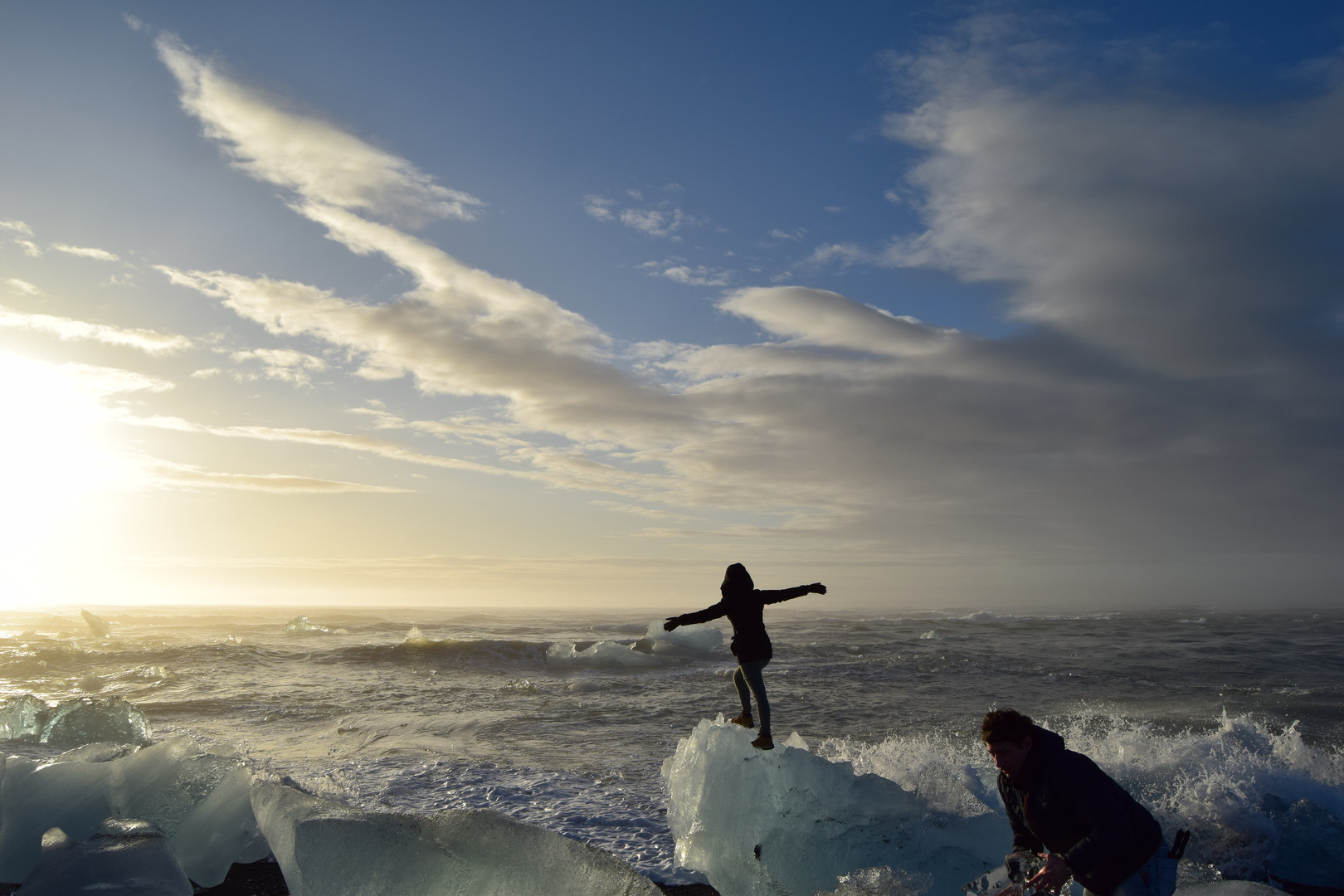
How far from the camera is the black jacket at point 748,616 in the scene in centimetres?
596

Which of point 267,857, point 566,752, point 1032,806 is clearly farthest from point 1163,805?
point 267,857

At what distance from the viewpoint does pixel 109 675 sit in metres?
16.3

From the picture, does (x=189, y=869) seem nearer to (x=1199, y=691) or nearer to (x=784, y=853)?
(x=784, y=853)

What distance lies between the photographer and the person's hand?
287cm

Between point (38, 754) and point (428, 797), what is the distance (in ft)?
12.2

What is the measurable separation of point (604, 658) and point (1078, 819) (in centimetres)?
1793

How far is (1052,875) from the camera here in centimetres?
289

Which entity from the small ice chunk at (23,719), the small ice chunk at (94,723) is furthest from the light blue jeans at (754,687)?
the small ice chunk at (23,719)

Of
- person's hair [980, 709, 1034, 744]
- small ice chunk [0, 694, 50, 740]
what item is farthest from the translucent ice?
person's hair [980, 709, 1034, 744]

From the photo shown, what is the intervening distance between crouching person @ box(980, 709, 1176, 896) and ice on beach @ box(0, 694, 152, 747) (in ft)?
28.0

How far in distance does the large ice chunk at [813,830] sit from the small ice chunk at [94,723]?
627 cm

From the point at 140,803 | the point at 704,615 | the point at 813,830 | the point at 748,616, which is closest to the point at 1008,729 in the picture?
the point at 813,830

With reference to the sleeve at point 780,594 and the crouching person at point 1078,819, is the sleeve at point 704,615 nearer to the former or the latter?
the sleeve at point 780,594

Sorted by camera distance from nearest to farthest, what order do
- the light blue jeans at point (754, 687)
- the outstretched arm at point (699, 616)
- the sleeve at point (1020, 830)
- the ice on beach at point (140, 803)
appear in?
the sleeve at point (1020, 830) → the ice on beach at point (140, 803) → the light blue jeans at point (754, 687) → the outstretched arm at point (699, 616)
